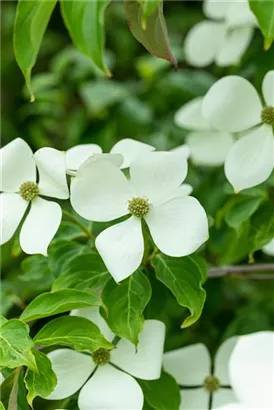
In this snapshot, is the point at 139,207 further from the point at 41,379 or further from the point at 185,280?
the point at 41,379

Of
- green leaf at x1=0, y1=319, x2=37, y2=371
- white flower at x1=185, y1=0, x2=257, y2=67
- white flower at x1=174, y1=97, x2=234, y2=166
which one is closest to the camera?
green leaf at x1=0, y1=319, x2=37, y2=371

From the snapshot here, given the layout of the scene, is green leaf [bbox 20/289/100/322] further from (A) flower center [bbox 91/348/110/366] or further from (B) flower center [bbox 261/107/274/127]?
(B) flower center [bbox 261/107/274/127]

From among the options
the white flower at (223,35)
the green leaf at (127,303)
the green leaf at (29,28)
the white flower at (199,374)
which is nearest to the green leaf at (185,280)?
the green leaf at (127,303)

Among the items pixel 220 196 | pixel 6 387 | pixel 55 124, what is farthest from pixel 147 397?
pixel 55 124

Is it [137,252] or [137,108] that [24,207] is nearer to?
[137,252]

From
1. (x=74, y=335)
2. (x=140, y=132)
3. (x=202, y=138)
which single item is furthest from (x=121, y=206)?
(x=140, y=132)

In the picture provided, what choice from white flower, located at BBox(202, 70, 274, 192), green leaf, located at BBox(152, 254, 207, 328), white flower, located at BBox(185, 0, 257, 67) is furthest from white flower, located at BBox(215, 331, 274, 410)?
white flower, located at BBox(185, 0, 257, 67)

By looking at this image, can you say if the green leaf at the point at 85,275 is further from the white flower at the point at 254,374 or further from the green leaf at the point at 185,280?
the white flower at the point at 254,374
